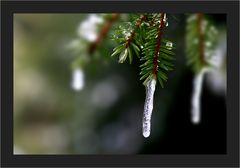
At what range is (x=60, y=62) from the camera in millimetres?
1830

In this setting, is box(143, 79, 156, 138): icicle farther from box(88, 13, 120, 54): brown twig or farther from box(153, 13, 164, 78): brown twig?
box(88, 13, 120, 54): brown twig

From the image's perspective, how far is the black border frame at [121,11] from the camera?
110 cm

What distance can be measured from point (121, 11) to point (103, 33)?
0.61 feet

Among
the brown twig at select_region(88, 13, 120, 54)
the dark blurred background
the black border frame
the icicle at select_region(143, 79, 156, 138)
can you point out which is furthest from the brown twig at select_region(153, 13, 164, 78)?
the dark blurred background

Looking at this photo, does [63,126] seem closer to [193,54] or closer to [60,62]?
[60,62]

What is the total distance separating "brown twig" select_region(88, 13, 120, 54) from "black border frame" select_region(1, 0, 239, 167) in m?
0.11

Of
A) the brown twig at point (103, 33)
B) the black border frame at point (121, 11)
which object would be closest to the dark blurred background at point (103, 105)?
the brown twig at point (103, 33)

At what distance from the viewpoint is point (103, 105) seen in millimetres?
1772

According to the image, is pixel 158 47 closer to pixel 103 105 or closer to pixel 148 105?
pixel 148 105

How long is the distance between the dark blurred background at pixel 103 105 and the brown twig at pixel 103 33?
0.43ft

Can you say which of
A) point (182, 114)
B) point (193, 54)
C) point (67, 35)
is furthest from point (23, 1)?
point (182, 114)

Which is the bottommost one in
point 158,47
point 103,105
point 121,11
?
point 103,105

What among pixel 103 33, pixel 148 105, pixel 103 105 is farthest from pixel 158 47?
pixel 103 105

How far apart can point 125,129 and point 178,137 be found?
0.22 metres
